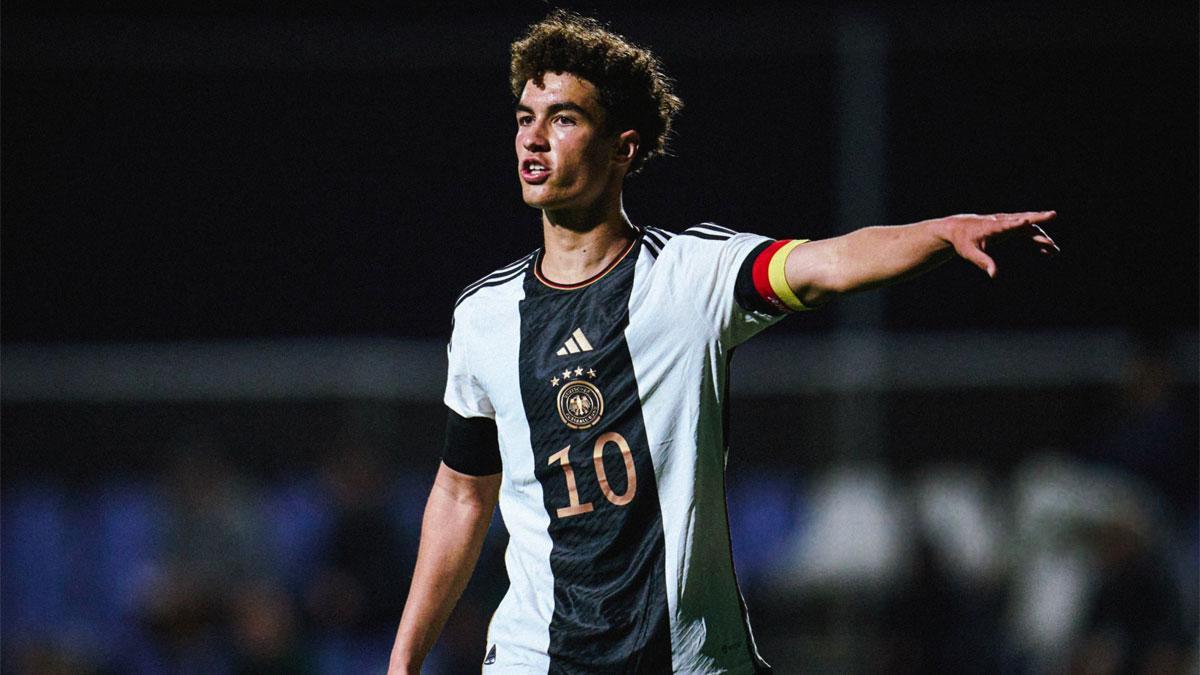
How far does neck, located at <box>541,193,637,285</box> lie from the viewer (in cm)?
405

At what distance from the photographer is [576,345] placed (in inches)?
156

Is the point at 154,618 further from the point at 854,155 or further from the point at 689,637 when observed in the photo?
the point at 689,637

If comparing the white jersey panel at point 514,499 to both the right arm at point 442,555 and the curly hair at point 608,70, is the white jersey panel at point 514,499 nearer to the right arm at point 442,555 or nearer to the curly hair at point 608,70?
the right arm at point 442,555

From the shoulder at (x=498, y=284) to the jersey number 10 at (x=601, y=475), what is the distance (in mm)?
510

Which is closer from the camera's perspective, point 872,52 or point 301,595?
point 301,595

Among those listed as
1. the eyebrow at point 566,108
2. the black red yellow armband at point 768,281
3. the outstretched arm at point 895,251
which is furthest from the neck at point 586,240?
the outstretched arm at point 895,251

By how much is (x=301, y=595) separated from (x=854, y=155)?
171 inches

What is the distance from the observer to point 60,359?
33.4 feet

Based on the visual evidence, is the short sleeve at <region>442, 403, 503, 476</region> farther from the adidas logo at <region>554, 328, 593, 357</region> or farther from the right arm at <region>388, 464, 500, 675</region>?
the adidas logo at <region>554, 328, 593, 357</region>

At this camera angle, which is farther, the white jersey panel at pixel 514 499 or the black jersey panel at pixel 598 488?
the white jersey panel at pixel 514 499

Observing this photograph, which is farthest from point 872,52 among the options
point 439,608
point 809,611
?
point 439,608

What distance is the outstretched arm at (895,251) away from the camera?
10.7ft

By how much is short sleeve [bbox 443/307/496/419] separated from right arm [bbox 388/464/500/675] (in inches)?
7.3

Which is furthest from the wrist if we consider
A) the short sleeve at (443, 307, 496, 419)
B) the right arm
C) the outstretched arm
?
the right arm
